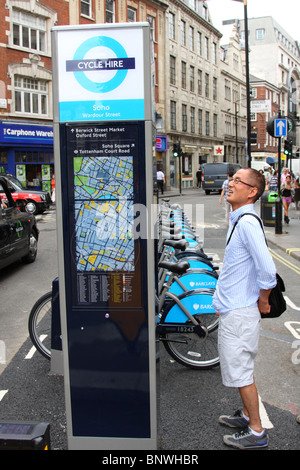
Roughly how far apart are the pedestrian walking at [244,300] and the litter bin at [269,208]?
11.7 metres

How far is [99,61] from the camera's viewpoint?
2.45 m

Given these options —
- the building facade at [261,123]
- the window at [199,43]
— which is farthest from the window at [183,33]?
the building facade at [261,123]

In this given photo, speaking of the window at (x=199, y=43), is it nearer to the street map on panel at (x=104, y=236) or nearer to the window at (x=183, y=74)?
the window at (x=183, y=74)

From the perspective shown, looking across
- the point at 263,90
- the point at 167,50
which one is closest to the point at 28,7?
the point at 167,50

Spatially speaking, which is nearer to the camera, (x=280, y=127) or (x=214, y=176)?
(x=280, y=127)

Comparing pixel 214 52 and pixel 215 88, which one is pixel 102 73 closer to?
pixel 215 88

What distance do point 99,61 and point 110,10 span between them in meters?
33.6

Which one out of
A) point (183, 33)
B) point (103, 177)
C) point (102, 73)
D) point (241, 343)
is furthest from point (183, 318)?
point (183, 33)

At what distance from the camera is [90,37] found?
8.02ft

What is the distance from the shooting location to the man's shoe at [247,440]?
2912 millimetres

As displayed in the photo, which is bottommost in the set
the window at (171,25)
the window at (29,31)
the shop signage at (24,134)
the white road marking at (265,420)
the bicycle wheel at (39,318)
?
the white road marking at (265,420)

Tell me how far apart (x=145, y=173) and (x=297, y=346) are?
10.4 ft

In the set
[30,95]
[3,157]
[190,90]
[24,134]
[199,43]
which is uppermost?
[199,43]
